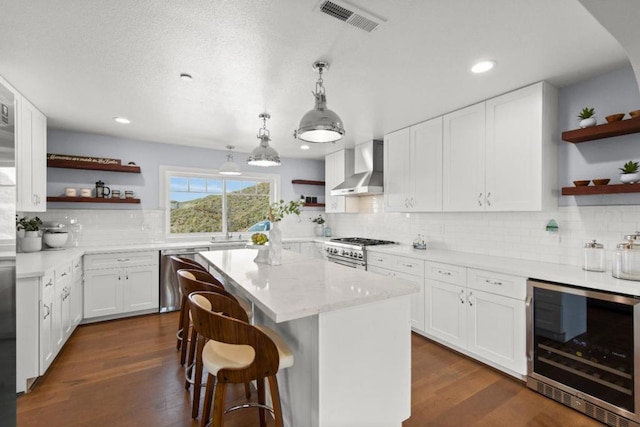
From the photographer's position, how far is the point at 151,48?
2.03 metres

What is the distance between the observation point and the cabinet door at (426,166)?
3.47 metres

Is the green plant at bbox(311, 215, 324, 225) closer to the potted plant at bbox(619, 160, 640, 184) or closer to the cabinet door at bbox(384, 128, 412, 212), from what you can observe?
the cabinet door at bbox(384, 128, 412, 212)

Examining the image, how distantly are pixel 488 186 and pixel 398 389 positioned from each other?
2.17m

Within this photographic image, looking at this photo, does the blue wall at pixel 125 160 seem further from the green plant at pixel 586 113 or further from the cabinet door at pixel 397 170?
the green plant at pixel 586 113

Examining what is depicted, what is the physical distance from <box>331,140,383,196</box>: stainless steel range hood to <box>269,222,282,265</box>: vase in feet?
6.84

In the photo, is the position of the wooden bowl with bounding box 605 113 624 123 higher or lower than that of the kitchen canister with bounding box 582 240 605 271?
higher

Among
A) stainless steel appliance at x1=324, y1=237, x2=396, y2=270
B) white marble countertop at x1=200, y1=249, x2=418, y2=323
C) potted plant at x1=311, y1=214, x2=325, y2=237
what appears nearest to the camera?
white marble countertop at x1=200, y1=249, x2=418, y2=323

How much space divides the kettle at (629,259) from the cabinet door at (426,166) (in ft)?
5.18

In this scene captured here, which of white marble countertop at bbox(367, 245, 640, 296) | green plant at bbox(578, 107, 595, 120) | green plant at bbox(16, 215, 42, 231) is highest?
green plant at bbox(578, 107, 595, 120)

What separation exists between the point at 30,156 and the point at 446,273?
445 centimetres

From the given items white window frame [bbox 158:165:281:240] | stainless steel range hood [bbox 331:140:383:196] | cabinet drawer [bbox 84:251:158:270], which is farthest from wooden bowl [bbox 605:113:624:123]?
cabinet drawer [bbox 84:251:158:270]

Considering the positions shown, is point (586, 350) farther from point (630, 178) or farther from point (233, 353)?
point (233, 353)

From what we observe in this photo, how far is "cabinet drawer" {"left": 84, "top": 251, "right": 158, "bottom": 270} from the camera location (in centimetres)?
370

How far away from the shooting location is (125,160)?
Answer: 444 cm
